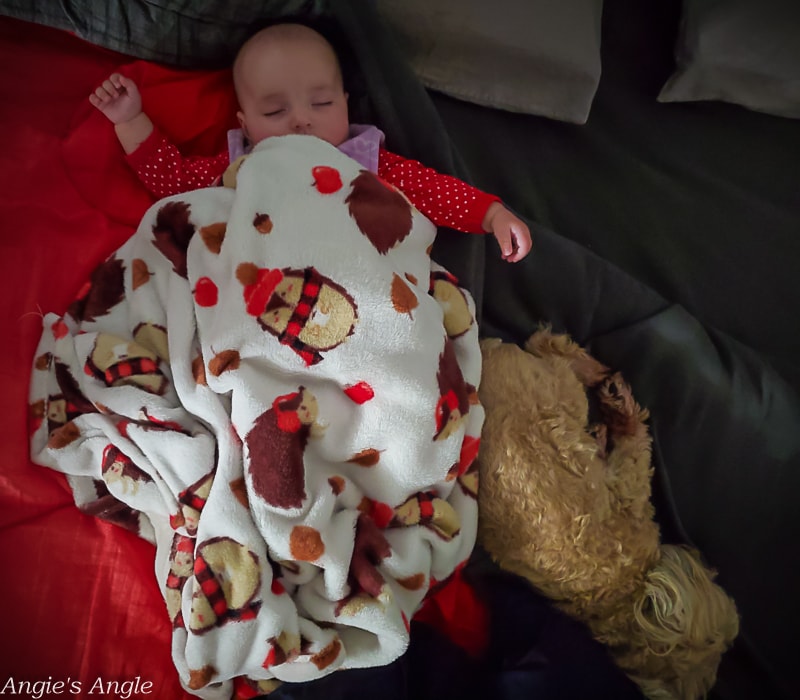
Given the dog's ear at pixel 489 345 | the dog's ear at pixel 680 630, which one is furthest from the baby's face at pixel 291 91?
the dog's ear at pixel 680 630

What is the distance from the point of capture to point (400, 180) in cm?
99

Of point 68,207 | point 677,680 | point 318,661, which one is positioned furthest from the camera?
point 68,207

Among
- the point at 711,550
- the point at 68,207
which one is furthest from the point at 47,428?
the point at 711,550

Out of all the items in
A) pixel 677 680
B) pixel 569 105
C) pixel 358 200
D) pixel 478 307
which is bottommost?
pixel 677 680

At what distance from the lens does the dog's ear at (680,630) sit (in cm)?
79

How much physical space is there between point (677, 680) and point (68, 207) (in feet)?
3.44

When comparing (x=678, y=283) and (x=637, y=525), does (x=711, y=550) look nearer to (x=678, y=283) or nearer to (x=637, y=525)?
(x=637, y=525)

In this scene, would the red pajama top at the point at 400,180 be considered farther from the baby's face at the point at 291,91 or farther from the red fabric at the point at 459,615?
the red fabric at the point at 459,615

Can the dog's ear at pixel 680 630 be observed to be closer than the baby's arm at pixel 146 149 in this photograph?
Yes

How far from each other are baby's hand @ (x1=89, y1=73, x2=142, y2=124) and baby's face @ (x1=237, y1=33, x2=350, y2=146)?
0.16 metres

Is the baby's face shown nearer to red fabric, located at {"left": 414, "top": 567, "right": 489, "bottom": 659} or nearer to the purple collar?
the purple collar

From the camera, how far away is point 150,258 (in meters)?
0.86

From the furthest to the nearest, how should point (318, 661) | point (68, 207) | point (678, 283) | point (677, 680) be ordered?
point (678, 283) → point (68, 207) → point (677, 680) → point (318, 661)

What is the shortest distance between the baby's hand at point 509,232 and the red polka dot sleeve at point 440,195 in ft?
0.05
